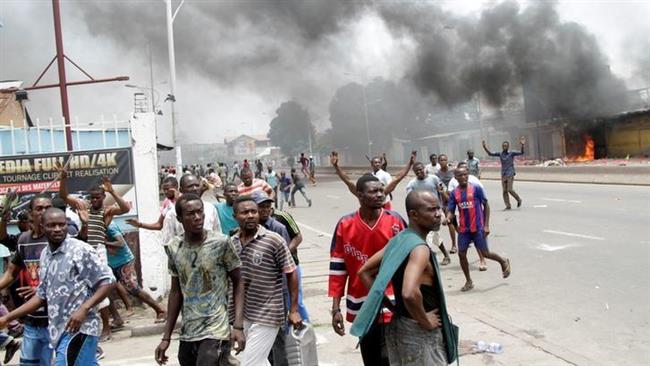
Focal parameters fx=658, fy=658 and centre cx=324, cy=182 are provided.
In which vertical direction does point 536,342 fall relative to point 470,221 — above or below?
below

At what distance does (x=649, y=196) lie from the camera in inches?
565

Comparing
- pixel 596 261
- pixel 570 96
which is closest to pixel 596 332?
pixel 596 261

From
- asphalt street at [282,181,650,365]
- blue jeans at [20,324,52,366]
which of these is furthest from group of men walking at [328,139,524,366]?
asphalt street at [282,181,650,365]

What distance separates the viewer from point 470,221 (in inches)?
281

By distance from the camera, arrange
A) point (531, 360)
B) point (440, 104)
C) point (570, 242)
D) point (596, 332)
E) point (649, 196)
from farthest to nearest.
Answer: point (440, 104)
point (649, 196)
point (570, 242)
point (596, 332)
point (531, 360)

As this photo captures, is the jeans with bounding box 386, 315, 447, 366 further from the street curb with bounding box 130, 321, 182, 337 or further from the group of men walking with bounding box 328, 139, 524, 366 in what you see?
the street curb with bounding box 130, 321, 182, 337

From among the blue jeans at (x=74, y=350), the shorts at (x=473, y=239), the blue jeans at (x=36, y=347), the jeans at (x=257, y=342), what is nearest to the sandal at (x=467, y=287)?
the shorts at (x=473, y=239)

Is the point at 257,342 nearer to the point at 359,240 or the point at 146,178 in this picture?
the point at 359,240

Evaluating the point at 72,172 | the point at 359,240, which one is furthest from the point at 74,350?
the point at 72,172

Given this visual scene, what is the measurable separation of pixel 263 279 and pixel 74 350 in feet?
→ 3.47

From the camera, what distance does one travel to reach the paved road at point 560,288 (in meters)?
4.99

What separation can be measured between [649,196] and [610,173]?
4793mm

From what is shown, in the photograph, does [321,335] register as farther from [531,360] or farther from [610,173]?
[610,173]

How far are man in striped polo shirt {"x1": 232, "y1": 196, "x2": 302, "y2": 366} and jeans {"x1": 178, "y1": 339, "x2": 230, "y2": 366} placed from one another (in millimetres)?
257
